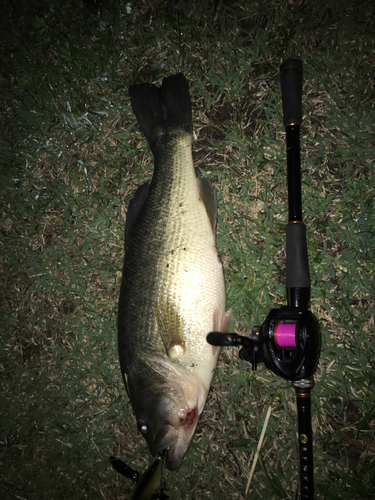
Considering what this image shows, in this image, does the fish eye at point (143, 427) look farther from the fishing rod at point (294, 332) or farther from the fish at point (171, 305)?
the fishing rod at point (294, 332)

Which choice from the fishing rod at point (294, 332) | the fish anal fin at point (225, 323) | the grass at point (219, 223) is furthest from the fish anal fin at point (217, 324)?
the grass at point (219, 223)

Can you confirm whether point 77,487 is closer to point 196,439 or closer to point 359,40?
point 196,439

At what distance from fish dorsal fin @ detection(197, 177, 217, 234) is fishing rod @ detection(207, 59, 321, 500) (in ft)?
1.75

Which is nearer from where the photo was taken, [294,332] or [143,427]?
[294,332]

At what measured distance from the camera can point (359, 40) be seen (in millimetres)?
2504

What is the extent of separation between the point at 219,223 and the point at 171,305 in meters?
0.87

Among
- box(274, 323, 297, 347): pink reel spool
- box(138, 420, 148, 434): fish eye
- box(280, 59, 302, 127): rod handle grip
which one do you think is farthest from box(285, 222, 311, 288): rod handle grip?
box(138, 420, 148, 434): fish eye

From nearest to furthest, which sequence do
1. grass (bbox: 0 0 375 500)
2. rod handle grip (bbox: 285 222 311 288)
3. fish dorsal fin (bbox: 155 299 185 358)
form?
rod handle grip (bbox: 285 222 311 288) → fish dorsal fin (bbox: 155 299 185 358) → grass (bbox: 0 0 375 500)

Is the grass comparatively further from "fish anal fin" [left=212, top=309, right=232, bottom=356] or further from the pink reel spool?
the pink reel spool

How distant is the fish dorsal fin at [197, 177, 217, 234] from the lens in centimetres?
237

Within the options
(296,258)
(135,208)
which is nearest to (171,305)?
(135,208)

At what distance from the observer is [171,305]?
2189 millimetres

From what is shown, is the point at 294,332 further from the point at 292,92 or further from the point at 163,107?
the point at 163,107

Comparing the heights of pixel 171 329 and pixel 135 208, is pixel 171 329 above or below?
below
